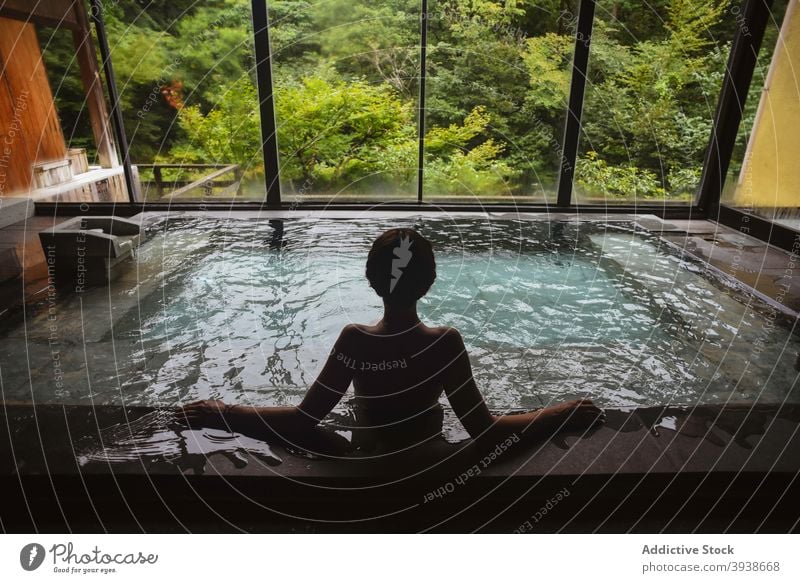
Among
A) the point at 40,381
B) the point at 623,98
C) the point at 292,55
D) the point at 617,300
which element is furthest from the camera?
the point at 292,55

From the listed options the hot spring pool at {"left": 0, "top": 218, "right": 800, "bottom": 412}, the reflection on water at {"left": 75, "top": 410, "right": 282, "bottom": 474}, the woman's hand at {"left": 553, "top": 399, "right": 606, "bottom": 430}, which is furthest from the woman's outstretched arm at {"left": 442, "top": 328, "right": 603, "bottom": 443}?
the reflection on water at {"left": 75, "top": 410, "right": 282, "bottom": 474}

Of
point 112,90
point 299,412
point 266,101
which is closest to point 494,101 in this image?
point 266,101

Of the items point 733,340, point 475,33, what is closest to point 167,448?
point 733,340

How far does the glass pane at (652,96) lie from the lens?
754 cm

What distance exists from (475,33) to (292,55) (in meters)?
3.34

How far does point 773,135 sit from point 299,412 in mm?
8232

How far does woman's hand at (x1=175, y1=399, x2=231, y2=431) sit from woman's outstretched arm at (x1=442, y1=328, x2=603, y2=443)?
3.59ft

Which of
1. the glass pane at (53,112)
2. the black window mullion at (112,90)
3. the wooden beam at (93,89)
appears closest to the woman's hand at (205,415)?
the black window mullion at (112,90)

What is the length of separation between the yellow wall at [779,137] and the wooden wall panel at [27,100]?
446 inches

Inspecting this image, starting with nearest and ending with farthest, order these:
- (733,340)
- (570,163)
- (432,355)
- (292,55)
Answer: (432,355), (733,340), (570,163), (292,55)

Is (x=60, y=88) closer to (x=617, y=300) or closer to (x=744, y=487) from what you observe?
(x=617, y=300)

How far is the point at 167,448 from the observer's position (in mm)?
2115

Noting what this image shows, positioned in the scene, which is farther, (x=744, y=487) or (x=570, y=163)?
(x=570, y=163)

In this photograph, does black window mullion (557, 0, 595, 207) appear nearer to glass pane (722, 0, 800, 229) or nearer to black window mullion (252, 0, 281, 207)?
glass pane (722, 0, 800, 229)
